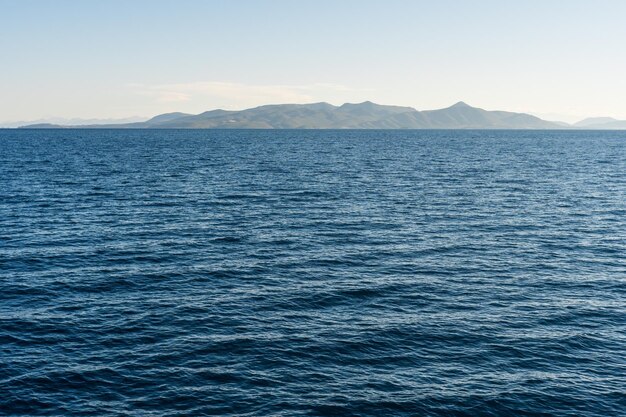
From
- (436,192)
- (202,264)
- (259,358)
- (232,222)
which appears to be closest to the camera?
(259,358)

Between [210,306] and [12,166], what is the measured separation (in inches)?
4660

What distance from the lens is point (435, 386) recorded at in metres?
29.5

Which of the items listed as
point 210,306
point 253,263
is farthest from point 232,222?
point 210,306

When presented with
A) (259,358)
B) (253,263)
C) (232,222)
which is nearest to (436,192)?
(232,222)

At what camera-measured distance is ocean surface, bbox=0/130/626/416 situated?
28.6 metres

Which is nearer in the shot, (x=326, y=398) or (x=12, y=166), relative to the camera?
(x=326, y=398)

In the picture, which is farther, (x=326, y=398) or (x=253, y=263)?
(x=253, y=263)

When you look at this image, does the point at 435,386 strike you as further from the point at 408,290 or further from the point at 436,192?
the point at 436,192

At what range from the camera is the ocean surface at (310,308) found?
28609mm

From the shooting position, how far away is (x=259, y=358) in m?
32.5

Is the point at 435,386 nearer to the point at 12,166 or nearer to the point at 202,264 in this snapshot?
the point at 202,264

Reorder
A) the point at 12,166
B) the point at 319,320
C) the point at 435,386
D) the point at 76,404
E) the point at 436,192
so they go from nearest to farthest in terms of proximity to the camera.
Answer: the point at 76,404 → the point at 435,386 → the point at 319,320 → the point at 436,192 → the point at 12,166

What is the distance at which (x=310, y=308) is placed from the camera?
40.6 m

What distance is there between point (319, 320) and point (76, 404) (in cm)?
1650
